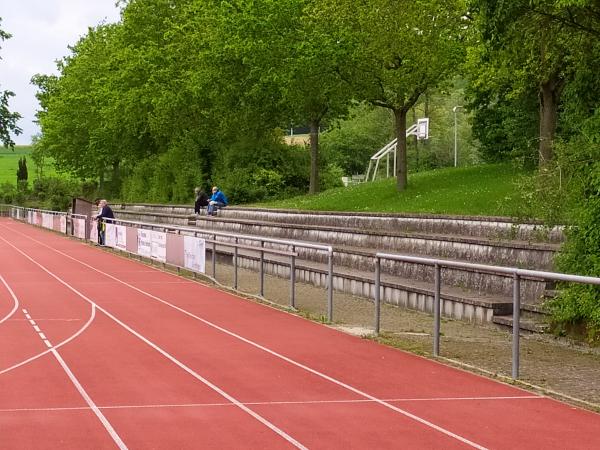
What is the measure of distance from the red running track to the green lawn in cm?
1349

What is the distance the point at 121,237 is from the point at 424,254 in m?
14.7

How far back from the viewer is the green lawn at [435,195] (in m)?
27.4

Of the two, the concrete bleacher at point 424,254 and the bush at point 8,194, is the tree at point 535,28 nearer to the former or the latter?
the concrete bleacher at point 424,254

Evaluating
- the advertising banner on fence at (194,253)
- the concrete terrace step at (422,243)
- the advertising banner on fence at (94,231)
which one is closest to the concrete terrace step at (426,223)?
the concrete terrace step at (422,243)

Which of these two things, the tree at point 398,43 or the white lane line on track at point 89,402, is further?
the tree at point 398,43

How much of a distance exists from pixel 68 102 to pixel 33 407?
62.2 metres

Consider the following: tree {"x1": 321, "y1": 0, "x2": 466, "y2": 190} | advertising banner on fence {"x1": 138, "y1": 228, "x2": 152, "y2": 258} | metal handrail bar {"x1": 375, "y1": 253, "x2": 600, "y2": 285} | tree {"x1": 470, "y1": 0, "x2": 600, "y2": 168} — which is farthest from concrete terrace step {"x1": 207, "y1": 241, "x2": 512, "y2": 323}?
tree {"x1": 321, "y1": 0, "x2": 466, "y2": 190}

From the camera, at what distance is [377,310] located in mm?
12656

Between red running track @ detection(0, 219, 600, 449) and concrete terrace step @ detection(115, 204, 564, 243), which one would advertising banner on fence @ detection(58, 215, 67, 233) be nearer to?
concrete terrace step @ detection(115, 204, 564, 243)

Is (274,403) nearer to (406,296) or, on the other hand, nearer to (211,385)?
(211,385)

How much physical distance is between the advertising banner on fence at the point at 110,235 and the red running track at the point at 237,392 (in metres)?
17.6

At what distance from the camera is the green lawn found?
1079 inches

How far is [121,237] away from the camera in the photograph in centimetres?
3116

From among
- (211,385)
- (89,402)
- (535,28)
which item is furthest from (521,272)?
(535,28)
